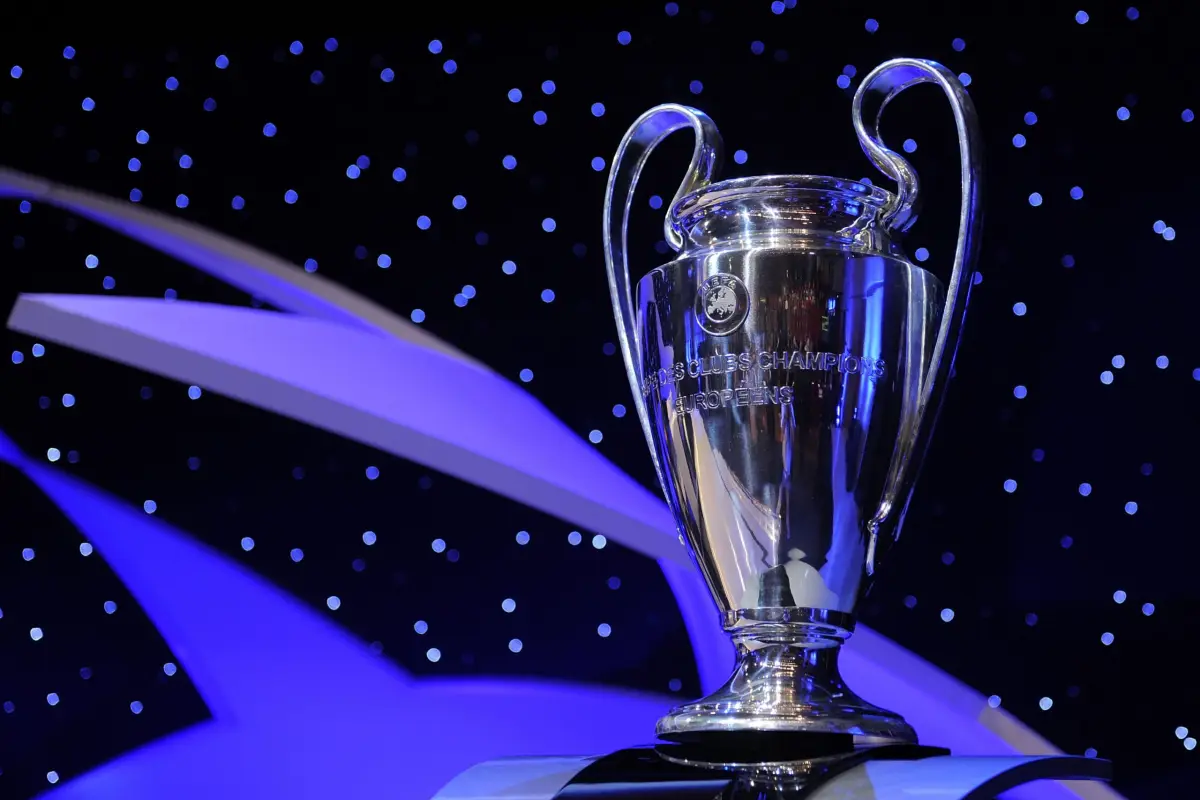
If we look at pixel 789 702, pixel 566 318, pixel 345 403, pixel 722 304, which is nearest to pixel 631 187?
pixel 722 304

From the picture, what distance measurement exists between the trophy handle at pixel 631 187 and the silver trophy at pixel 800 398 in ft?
0.18

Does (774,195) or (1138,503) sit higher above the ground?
(774,195)

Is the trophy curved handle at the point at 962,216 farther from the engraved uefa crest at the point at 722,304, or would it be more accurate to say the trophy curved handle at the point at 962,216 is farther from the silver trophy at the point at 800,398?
the engraved uefa crest at the point at 722,304

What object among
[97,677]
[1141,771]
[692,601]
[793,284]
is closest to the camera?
[793,284]

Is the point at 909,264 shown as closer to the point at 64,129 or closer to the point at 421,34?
the point at 421,34

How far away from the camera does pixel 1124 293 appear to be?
138 centimetres

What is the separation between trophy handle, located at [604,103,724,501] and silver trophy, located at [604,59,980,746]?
0.05 metres

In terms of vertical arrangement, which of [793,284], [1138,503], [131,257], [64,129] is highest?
[64,129]

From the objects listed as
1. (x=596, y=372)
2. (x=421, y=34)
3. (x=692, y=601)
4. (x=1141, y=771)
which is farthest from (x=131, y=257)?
(x=1141, y=771)

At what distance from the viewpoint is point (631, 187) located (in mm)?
984

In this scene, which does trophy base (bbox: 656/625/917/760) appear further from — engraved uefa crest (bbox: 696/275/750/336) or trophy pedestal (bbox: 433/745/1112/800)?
engraved uefa crest (bbox: 696/275/750/336)

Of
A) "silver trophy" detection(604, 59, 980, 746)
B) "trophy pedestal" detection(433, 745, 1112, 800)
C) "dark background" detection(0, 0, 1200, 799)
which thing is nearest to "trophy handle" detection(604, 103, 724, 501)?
"silver trophy" detection(604, 59, 980, 746)

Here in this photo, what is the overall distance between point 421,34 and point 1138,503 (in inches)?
39.2

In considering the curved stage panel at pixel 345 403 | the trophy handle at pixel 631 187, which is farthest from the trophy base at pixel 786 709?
the curved stage panel at pixel 345 403
